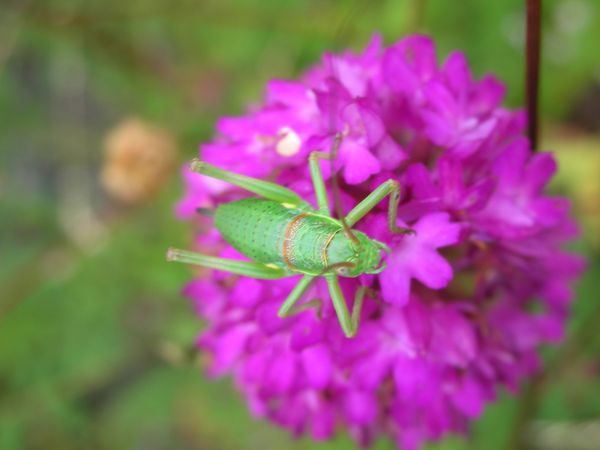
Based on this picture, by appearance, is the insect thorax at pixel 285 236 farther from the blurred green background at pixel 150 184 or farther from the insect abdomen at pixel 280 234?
the blurred green background at pixel 150 184

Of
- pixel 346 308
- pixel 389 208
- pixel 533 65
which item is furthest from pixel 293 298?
pixel 533 65

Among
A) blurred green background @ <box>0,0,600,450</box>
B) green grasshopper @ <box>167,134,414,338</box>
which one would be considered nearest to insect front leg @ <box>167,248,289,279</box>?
green grasshopper @ <box>167,134,414,338</box>

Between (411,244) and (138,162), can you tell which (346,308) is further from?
(138,162)

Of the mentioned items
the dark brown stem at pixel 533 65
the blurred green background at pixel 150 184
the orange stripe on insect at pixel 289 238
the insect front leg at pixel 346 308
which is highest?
the dark brown stem at pixel 533 65

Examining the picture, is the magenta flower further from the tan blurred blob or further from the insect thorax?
the tan blurred blob

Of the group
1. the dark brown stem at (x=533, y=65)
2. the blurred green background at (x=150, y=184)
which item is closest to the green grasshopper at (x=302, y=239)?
the dark brown stem at (x=533, y=65)
